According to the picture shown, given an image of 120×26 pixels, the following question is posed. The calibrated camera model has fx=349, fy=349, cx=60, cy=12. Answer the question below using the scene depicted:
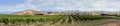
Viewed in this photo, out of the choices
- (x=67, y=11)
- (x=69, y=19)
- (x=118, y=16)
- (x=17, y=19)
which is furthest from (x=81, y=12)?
(x=17, y=19)

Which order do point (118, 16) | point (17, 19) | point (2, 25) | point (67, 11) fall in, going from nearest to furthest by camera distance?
point (2, 25)
point (17, 19)
point (67, 11)
point (118, 16)

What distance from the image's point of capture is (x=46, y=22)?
37812 mm

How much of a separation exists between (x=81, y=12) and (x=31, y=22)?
2086 cm

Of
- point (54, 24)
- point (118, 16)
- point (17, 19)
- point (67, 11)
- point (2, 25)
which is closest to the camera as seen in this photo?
point (2, 25)

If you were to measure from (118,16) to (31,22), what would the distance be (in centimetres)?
2676

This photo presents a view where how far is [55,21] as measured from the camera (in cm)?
3912

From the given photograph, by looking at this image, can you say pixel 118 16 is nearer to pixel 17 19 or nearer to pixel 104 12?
pixel 104 12

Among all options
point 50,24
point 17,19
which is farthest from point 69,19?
point 17,19

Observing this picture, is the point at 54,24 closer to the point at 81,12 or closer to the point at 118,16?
the point at 81,12

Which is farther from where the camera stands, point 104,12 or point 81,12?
point 104,12

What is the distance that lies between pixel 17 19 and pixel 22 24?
1.08m

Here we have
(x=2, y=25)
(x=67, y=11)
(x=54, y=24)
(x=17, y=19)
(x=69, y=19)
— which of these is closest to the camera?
(x=2, y=25)

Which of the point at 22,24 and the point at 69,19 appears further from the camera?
the point at 69,19

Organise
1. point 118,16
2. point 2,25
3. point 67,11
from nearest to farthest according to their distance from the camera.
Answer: point 2,25 → point 67,11 → point 118,16
